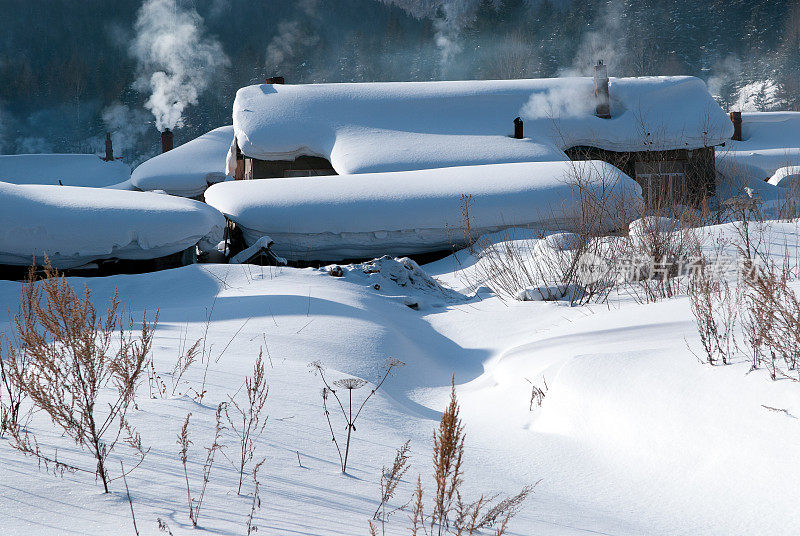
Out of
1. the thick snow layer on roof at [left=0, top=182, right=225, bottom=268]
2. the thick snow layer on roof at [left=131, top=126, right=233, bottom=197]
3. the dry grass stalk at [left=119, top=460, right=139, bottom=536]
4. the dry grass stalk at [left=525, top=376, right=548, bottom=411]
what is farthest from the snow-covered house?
the dry grass stalk at [left=119, top=460, right=139, bottom=536]

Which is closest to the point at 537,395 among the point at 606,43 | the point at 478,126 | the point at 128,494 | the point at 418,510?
the point at 418,510

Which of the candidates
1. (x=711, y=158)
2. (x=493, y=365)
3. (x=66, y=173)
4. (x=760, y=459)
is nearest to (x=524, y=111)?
(x=711, y=158)

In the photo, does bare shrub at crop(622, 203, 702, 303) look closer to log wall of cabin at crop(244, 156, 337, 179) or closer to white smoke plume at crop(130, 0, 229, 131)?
log wall of cabin at crop(244, 156, 337, 179)

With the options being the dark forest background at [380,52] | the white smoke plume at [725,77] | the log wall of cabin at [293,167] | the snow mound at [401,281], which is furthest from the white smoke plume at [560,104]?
the white smoke plume at [725,77]

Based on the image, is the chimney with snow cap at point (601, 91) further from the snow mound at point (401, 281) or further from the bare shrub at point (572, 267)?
the snow mound at point (401, 281)

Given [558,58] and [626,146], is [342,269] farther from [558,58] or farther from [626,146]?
[558,58]

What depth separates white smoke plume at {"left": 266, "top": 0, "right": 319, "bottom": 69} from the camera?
61.8 meters

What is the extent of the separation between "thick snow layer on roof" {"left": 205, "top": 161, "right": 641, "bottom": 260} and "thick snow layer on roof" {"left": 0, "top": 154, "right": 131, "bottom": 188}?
2411 cm

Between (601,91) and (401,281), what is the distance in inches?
386

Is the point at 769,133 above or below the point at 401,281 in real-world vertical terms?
above

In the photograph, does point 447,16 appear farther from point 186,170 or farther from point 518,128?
point 518,128

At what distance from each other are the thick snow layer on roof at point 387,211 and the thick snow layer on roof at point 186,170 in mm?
11947

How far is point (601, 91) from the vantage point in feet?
51.0

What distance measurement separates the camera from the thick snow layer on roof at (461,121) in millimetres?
13695
